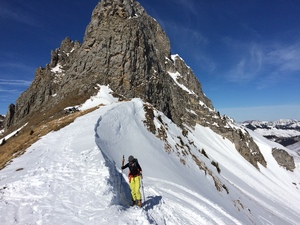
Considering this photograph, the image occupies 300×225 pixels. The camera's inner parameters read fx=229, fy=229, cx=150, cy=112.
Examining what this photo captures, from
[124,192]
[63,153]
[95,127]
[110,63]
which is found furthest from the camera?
[110,63]

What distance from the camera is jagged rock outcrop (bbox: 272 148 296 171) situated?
123 meters

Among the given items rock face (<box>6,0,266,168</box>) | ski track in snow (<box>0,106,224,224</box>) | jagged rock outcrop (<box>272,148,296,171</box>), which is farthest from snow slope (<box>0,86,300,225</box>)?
jagged rock outcrop (<box>272,148,296,171</box>)

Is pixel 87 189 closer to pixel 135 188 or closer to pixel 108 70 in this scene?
pixel 135 188

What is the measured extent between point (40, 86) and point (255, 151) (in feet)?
330

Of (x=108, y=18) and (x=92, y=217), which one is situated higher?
(x=108, y=18)

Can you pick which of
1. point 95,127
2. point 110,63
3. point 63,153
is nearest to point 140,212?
point 63,153

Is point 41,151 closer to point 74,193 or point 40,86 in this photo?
point 74,193

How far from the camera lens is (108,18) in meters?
68.8

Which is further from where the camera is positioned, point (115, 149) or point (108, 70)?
point (108, 70)

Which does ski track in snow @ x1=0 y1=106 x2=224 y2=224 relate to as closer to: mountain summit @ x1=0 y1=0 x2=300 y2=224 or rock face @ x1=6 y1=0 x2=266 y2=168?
mountain summit @ x1=0 y1=0 x2=300 y2=224

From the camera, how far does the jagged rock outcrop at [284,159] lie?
123056 millimetres

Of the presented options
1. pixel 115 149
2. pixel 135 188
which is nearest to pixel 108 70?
pixel 115 149

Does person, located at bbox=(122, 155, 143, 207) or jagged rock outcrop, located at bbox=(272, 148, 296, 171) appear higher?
jagged rock outcrop, located at bbox=(272, 148, 296, 171)

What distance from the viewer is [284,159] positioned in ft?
412
